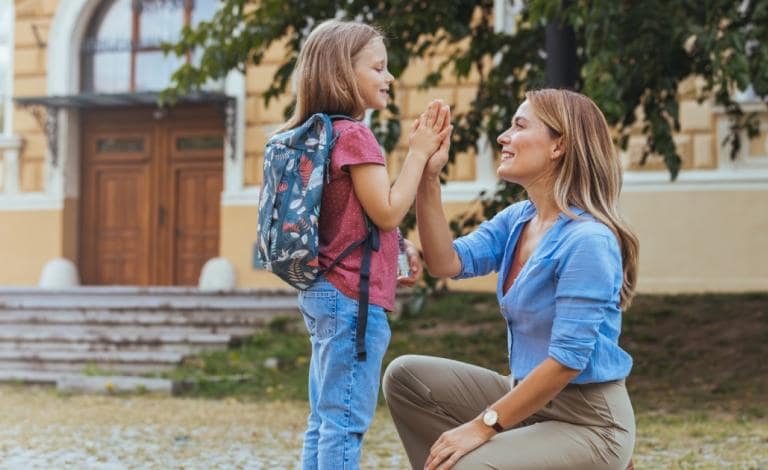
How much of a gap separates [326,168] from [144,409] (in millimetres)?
6341

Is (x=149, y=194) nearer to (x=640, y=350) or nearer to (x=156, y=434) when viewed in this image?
(x=640, y=350)

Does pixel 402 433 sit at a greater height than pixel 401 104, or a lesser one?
lesser

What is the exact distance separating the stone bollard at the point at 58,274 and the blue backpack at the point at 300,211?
14203 millimetres

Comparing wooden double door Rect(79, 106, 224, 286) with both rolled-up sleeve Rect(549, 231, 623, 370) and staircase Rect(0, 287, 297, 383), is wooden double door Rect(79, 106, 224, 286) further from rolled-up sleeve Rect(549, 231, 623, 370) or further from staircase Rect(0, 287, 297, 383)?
rolled-up sleeve Rect(549, 231, 623, 370)

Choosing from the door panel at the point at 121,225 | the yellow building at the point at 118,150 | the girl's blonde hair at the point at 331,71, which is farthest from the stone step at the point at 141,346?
the girl's blonde hair at the point at 331,71

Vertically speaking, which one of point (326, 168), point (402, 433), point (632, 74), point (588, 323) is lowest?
point (402, 433)

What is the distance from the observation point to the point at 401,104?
16.5 meters

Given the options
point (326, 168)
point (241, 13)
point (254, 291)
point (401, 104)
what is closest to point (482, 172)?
point (401, 104)

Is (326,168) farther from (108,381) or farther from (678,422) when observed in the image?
(108,381)

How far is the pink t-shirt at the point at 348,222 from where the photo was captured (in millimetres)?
3897

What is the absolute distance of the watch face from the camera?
3.43m

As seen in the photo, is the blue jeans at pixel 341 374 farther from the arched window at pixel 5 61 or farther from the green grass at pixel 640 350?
the arched window at pixel 5 61

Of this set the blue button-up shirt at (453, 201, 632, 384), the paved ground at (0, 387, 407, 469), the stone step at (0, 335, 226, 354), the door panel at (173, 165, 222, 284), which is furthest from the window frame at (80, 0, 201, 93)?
the blue button-up shirt at (453, 201, 632, 384)

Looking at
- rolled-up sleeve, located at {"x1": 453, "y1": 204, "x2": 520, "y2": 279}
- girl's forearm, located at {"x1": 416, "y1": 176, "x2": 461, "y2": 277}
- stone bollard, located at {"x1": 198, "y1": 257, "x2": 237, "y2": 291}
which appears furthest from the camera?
stone bollard, located at {"x1": 198, "y1": 257, "x2": 237, "y2": 291}
